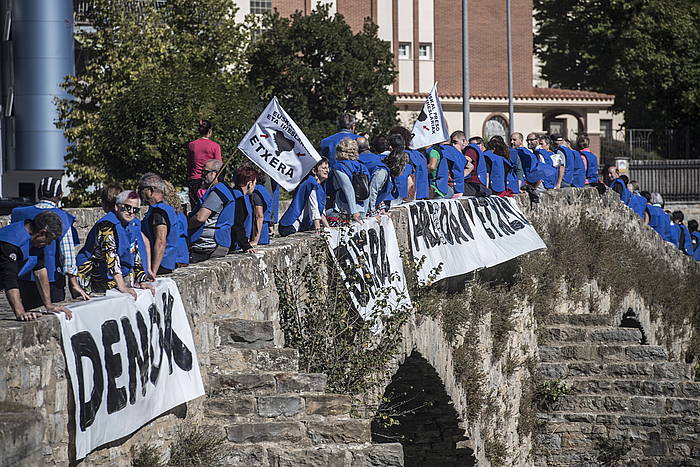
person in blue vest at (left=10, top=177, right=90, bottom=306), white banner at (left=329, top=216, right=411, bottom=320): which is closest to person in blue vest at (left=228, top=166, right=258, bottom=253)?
white banner at (left=329, top=216, right=411, bottom=320)

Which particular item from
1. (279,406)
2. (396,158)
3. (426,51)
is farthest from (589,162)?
(426,51)

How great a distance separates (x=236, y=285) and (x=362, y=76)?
28453 millimetres

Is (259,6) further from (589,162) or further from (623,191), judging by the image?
(589,162)

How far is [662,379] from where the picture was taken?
1942cm

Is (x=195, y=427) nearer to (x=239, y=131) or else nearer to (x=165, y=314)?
(x=165, y=314)

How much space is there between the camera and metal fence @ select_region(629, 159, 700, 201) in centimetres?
4350

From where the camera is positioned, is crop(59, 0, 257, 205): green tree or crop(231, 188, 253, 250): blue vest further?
crop(59, 0, 257, 205): green tree

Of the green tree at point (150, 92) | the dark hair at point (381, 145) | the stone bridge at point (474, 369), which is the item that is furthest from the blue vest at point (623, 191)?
the dark hair at point (381, 145)

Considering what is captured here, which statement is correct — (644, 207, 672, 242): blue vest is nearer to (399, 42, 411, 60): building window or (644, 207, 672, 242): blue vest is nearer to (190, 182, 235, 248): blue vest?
(190, 182, 235, 248): blue vest

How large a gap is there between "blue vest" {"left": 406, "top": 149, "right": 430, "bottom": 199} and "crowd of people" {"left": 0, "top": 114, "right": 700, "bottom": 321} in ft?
0.05

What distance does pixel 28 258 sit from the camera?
8.70 m

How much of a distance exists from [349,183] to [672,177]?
110ft

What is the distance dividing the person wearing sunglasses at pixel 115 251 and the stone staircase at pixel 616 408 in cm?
1162

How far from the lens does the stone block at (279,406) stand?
826cm
